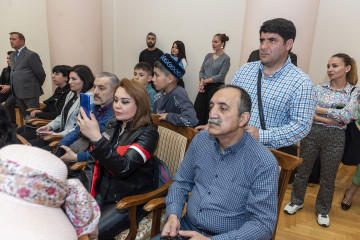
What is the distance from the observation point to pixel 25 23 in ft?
21.3

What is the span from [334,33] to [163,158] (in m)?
3.87

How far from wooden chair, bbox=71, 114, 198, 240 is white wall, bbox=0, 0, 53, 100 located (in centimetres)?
557

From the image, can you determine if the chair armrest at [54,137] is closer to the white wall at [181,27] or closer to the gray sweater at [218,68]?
the gray sweater at [218,68]

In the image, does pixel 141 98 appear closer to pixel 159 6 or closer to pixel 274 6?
pixel 274 6

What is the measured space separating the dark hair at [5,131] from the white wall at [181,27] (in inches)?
187

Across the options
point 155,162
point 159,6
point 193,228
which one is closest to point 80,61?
point 159,6

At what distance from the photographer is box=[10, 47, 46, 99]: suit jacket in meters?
4.77

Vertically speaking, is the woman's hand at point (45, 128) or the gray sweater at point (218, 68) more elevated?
the gray sweater at point (218, 68)

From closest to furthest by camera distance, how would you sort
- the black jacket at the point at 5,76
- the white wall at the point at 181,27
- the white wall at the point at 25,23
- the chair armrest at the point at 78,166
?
the chair armrest at the point at 78,166, the black jacket at the point at 5,76, the white wall at the point at 181,27, the white wall at the point at 25,23

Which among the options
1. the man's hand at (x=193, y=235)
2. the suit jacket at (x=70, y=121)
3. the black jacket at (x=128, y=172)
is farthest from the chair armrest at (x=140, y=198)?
the suit jacket at (x=70, y=121)

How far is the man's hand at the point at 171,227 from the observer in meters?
1.50

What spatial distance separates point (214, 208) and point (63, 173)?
0.91 metres

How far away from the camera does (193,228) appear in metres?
1.62

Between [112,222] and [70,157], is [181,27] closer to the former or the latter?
[70,157]
